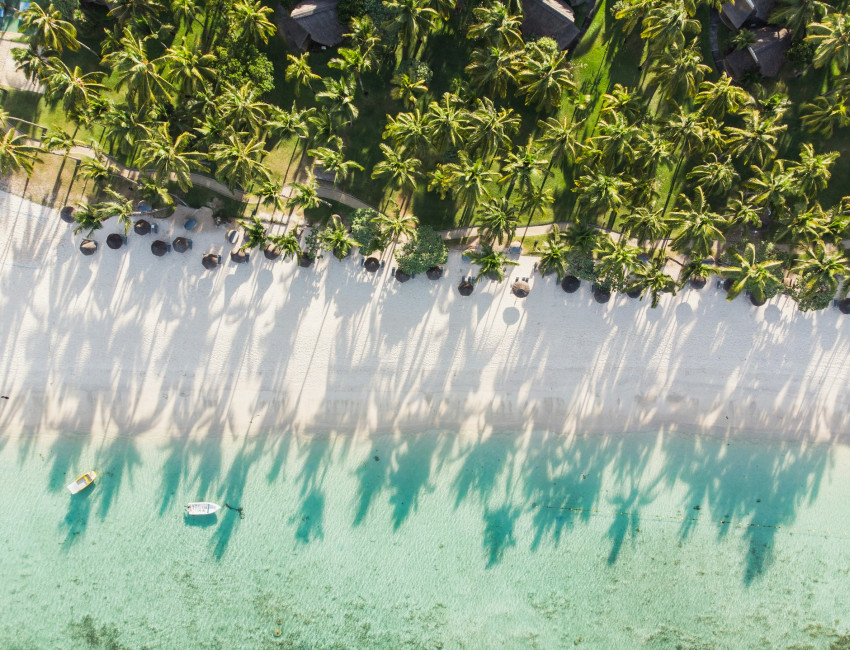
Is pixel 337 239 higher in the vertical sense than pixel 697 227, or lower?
lower

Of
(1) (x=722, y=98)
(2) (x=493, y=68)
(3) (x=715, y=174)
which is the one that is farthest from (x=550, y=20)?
(3) (x=715, y=174)

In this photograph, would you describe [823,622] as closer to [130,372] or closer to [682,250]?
[682,250]

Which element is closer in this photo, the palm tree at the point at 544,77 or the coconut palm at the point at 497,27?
the coconut palm at the point at 497,27

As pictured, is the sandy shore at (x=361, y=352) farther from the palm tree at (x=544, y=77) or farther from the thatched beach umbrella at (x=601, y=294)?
the palm tree at (x=544, y=77)

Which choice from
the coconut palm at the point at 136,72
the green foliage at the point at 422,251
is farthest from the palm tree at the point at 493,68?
the coconut palm at the point at 136,72

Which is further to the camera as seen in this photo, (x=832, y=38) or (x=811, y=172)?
(x=811, y=172)

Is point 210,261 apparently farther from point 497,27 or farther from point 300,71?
point 497,27

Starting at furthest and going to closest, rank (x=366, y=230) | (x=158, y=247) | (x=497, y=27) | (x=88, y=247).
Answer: (x=88, y=247) → (x=158, y=247) → (x=366, y=230) → (x=497, y=27)
